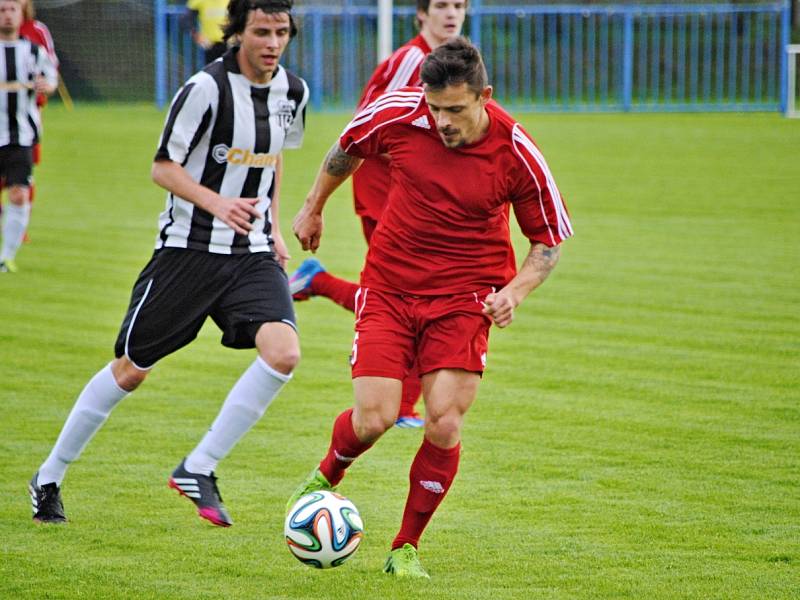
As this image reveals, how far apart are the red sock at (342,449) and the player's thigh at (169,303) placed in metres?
0.79

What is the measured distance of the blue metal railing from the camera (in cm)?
2883

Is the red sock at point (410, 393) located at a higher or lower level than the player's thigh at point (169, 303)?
lower

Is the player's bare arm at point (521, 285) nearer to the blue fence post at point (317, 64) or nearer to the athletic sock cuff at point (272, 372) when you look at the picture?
the athletic sock cuff at point (272, 372)

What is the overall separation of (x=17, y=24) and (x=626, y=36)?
60.6ft

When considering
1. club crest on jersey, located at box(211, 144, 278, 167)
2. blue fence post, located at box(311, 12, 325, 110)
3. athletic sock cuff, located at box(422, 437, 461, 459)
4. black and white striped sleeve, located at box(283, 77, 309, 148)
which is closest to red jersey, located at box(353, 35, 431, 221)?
black and white striped sleeve, located at box(283, 77, 309, 148)

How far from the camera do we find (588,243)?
14.0 m

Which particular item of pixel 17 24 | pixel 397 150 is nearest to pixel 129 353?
pixel 397 150

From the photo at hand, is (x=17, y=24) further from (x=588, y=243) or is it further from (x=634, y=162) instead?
(x=634, y=162)

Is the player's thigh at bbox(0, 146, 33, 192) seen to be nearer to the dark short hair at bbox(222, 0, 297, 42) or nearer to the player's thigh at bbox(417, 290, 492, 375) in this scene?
the dark short hair at bbox(222, 0, 297, 42)

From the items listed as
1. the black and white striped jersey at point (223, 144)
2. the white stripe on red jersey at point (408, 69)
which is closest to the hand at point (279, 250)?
the black and white striped jersey at point (223, 144)

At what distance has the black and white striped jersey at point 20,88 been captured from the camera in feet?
38.6

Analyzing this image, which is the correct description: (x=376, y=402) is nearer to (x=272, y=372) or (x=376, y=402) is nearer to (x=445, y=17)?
(x=272, y=372)

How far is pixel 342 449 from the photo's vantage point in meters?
4.97

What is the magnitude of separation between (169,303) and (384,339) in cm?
98
